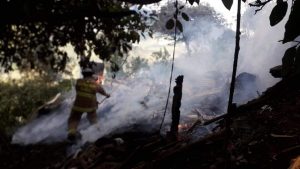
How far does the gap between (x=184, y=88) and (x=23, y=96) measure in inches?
274

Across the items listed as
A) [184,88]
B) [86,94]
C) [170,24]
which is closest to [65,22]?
[170,24]

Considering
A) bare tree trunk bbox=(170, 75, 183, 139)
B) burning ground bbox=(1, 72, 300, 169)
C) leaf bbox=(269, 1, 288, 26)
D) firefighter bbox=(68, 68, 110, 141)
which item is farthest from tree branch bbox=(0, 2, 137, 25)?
firefighter bbox=(68, 68, 110, 141)

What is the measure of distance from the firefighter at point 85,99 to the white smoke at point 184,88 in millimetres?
406

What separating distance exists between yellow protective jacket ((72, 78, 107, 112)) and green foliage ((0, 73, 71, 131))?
5.44 meters

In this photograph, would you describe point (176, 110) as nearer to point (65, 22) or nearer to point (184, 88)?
point (65, 22)

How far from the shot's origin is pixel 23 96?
15891mm

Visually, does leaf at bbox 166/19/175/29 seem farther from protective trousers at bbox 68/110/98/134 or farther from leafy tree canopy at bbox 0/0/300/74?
protective trousers at bbox 68/110/98/134

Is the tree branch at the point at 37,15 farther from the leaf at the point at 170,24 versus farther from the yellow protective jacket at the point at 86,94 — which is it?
the yellow protective jacket at the point at 86,94

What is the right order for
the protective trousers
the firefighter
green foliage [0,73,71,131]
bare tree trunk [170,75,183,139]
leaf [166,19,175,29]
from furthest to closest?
green foliage [0,73,71,131] < the protective trousers < the firefighter < bare tree trunk [170,75,183,139] < leaf [166,19,175,29]

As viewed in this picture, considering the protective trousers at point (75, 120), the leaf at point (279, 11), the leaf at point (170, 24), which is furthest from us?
the protective trousers at point (75, 120)

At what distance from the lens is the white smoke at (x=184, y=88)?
10055 millimetres

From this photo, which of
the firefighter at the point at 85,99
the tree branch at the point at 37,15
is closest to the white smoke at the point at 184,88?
the firefighter at the point at 85,99

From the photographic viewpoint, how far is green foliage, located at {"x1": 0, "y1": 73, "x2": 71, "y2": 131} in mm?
14474

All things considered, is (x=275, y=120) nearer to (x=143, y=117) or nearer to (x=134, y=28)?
(x=134, y=28)
